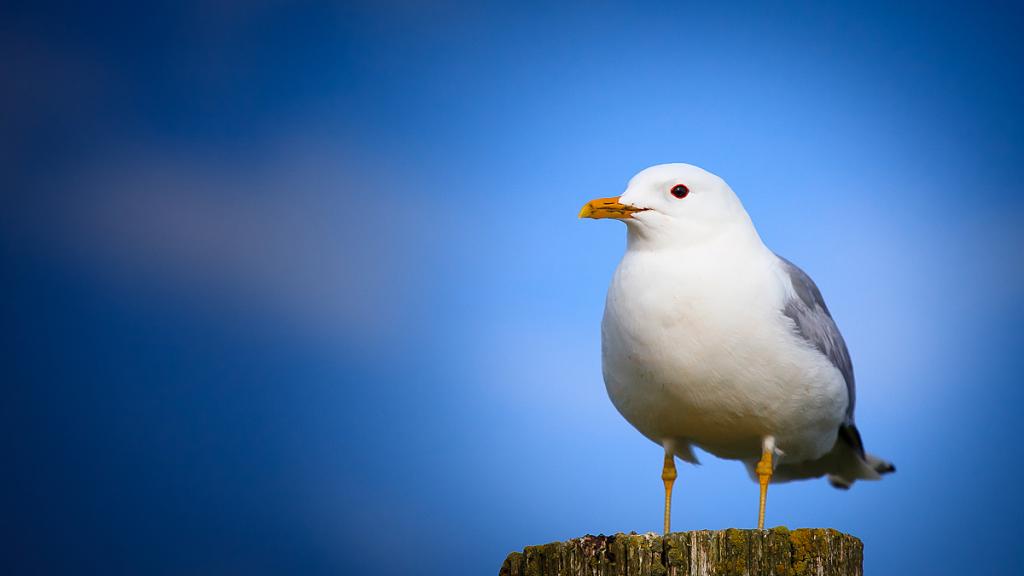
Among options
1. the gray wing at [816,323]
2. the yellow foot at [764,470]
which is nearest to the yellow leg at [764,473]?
the yellow foot at [764,470]

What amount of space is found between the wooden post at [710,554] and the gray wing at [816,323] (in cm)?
156

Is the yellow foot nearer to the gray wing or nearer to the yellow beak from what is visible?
the gray wing

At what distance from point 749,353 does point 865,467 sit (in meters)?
2.12

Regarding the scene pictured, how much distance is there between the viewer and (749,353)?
217 inches

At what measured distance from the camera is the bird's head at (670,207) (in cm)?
570

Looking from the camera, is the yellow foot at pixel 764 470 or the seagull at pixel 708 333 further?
the yellow foot at pixel 764 470

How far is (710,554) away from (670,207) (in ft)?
6.67

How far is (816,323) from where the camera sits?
19.7 ft

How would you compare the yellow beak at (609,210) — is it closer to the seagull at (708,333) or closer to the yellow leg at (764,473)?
→ the seagull at (708,333)

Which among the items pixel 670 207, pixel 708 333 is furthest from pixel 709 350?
pixel 670 207

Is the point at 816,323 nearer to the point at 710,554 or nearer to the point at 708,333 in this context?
the point at 708,333

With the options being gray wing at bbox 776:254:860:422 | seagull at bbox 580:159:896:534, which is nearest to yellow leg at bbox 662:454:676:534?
seagull at bbox 580:159:896:534

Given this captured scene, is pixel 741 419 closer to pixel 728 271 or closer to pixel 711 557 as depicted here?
pixel 728 271

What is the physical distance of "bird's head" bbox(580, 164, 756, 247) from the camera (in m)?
5.70
